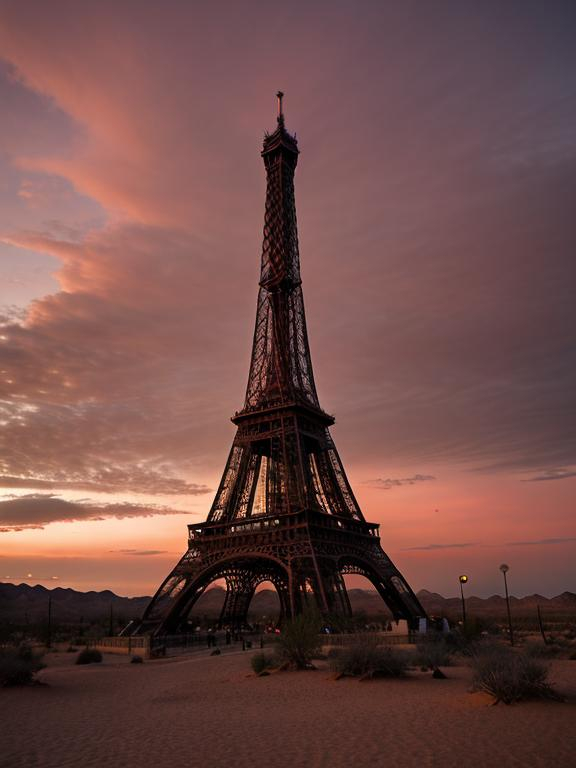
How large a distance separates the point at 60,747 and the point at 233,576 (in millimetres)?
46477

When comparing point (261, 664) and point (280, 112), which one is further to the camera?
point (280, 112)

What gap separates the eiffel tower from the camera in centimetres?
4962

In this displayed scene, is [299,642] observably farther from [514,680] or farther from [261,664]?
[514,680]

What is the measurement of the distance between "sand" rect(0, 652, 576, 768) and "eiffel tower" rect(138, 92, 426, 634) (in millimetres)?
22422

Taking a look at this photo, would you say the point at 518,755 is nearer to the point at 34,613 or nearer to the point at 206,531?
the point at 206,531

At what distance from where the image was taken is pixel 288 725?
15125mm

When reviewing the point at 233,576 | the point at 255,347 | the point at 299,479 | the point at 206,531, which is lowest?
the point at 233,576

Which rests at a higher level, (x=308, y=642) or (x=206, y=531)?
(x=206, y=531)

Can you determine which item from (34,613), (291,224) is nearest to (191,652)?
(291,224)

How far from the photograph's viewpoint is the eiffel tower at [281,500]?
4962 centimetres

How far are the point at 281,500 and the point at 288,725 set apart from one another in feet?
146

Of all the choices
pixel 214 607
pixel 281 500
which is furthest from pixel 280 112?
pixel 214 607

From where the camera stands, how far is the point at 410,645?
31875mm

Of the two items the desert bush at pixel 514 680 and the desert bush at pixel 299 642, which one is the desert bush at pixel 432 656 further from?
the desert bush at pixel 514 680
